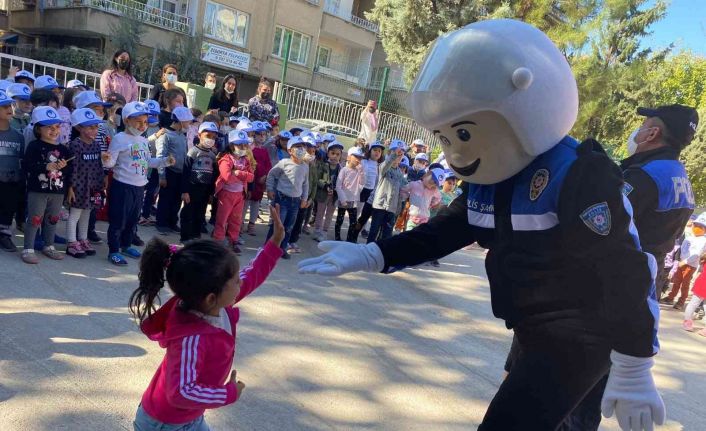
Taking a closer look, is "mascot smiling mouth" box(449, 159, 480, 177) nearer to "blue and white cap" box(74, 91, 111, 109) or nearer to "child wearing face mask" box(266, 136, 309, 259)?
"child wearing face mask" box(266, 136, 309, 259)

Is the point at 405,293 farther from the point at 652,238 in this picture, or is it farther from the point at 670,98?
the point at 670,98

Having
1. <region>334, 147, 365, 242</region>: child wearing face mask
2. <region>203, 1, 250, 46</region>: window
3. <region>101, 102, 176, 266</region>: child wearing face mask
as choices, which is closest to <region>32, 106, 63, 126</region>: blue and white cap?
<region>101, 102, 176, 266</region>: child wearing face mask

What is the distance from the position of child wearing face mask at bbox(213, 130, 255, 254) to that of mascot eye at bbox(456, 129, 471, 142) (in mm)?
4290

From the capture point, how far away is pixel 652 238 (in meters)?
3.20

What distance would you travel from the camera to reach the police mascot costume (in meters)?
1.73

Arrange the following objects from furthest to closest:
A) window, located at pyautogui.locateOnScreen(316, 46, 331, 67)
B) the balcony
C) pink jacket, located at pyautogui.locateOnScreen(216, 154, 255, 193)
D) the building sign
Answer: window, located at pyautogui.locateOnScreen(316, 46, 331, 67) → the building sign → the balcony → pink jacket, located at pyautogui.locateOnScreen(216, 154, 255, 193)

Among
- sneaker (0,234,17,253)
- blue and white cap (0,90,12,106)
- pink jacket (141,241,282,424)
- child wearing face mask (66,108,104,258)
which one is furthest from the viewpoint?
child wearing face mask (66,108,104,258)

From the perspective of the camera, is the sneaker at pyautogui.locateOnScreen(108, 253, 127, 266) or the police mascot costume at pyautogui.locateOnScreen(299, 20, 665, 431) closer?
the police mascot costume at pyautogui.locateOnScreen(299, 20, 665, 431)

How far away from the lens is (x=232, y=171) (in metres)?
5.93

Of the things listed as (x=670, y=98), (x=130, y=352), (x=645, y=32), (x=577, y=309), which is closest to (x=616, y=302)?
(x=577, y=309)

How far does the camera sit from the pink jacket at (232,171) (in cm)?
589

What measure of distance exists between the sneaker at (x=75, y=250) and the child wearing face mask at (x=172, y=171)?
4.47 ft

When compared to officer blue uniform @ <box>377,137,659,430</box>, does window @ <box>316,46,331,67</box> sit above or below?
above

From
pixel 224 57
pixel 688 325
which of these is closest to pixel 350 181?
pixel 688 325
